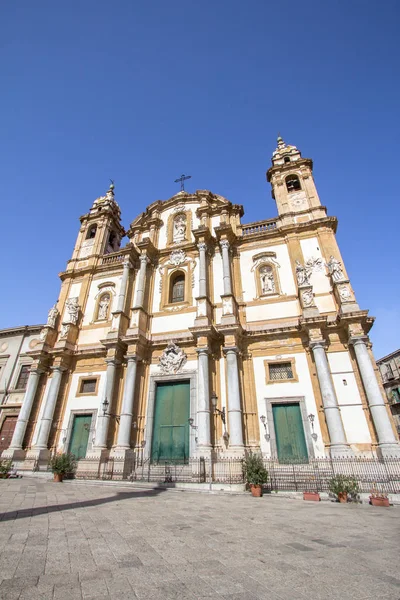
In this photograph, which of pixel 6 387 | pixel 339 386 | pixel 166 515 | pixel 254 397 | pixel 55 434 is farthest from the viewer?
pixel 6 387

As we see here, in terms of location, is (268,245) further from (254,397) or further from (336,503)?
(336,503)

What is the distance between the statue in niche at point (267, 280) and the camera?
17.2 meters

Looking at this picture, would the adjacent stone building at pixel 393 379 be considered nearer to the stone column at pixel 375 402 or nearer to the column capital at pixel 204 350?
the stone column at pixel 375 402

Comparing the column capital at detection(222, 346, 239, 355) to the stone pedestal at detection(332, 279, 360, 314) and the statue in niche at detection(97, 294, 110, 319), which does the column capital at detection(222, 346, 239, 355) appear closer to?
the stone pedestal at detection(332, 279, 360, 314)

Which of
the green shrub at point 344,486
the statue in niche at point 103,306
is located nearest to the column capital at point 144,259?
the statue in niche at point 103,306

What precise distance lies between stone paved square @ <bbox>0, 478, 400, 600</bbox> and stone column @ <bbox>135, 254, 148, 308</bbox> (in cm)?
1193

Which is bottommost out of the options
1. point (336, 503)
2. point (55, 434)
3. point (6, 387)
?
point (336, 503)

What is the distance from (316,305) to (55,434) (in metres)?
15.9

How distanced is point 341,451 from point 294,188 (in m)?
17.3

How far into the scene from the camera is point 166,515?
6.52 meters

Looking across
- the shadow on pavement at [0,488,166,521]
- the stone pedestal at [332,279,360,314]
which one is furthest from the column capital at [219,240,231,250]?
the shadow on pavement at [0,488,166,521]

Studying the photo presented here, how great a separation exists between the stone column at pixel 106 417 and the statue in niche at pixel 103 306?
433 centimetres

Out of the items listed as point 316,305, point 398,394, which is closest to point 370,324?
point 316,305

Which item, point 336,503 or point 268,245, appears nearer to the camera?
point 336,503
